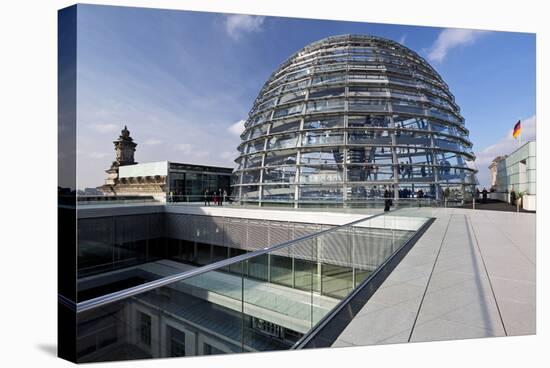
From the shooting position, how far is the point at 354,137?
52.0 ft

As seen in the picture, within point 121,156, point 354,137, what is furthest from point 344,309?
point 121,156

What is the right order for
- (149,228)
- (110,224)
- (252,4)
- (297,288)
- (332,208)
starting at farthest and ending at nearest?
1. (149,228)
2. (110,224)
3. (332,208)
4. (252,4)
5. (297,288)

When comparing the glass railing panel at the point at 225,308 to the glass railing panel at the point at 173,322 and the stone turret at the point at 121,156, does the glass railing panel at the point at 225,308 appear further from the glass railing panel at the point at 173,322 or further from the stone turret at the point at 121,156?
the stone turret at the point at 121,156

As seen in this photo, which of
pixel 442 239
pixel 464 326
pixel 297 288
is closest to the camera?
pixel 464 326

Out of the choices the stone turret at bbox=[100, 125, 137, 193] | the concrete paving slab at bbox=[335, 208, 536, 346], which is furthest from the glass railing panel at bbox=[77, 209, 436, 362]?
the stone turret at bbox=[100, 125, 137, 193]

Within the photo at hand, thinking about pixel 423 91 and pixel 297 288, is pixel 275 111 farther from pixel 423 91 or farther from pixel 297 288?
pixel 297 288

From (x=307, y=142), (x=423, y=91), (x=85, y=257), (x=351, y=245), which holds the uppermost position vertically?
(x=423, y=91)

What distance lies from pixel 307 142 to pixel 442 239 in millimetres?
9733

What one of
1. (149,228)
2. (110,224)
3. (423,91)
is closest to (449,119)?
(423,91)

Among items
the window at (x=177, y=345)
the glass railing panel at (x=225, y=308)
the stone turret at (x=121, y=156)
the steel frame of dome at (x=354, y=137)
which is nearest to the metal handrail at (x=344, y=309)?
the glass railing panel at (x=225, y=308)

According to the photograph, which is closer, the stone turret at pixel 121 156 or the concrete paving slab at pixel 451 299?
the concrete paving slab at pixel 451 299

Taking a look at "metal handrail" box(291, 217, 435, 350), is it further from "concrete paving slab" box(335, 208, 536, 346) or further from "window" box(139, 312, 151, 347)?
"window" box(139, 312, 151, 347)

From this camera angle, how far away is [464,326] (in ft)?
10.5

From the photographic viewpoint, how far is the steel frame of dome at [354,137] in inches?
614
